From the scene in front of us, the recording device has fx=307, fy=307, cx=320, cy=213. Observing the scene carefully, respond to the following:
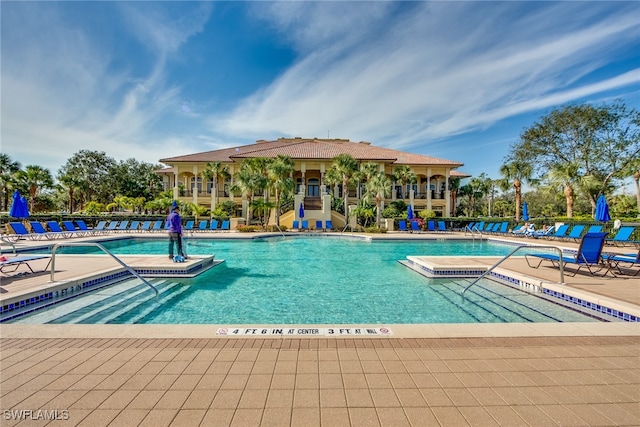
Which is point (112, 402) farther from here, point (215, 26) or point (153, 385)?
point (215, 26)

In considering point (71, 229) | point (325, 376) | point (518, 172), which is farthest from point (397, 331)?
point (518, 172)

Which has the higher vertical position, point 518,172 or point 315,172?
point 315,172

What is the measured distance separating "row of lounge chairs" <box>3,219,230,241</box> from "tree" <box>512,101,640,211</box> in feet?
96.7

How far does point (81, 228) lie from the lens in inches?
729

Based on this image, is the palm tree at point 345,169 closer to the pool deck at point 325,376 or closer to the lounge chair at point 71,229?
the lounge chair at point 71,229

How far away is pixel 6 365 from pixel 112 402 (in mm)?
1425

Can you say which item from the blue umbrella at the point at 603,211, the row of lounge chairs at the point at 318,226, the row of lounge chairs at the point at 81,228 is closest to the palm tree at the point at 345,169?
the row of lounge chairs at the point at 318,226

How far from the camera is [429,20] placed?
34.8 ft

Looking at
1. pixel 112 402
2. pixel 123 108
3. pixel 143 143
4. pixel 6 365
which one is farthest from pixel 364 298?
pixel 143 143

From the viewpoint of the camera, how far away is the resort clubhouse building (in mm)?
31969

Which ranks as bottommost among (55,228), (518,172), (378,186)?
(55,228)

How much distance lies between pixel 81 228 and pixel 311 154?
20.9 m

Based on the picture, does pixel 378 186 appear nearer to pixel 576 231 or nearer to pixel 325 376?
pixel 576 231

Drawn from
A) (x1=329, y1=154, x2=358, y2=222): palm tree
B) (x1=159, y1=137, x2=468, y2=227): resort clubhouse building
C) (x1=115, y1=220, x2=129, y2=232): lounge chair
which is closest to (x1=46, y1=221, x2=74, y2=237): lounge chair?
(x1=115, y1=220, x2=129, y2=232): lounge chair
